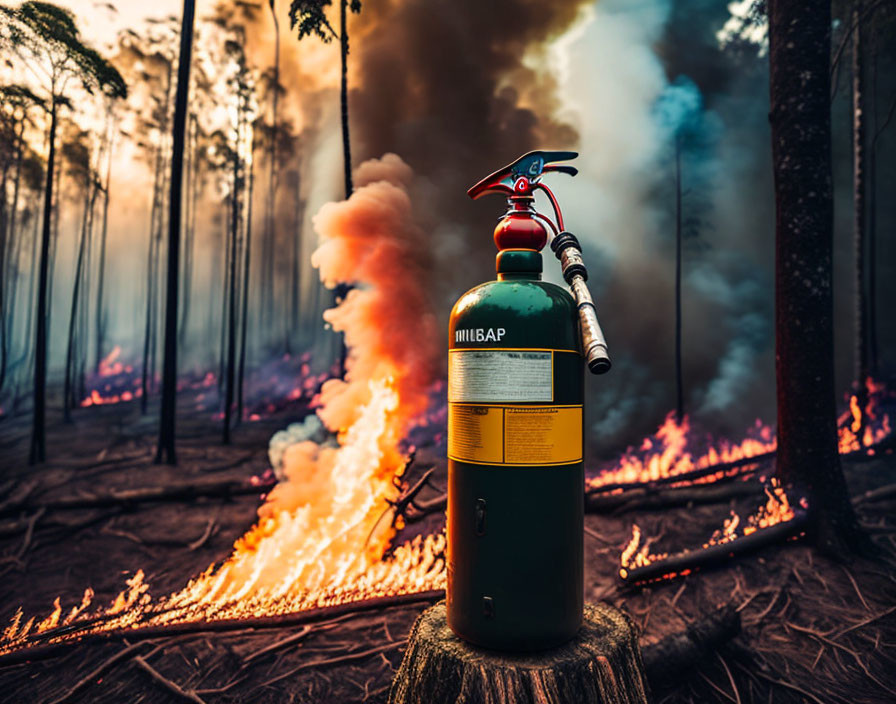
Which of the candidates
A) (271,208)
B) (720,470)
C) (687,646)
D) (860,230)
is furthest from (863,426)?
(271,208)

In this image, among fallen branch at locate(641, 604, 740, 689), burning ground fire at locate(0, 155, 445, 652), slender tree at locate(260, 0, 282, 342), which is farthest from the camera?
slender tree at locate(260, 0, 282, 342)

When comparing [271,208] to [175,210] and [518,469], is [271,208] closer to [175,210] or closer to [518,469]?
[175,210]

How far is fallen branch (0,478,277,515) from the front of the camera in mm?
6375

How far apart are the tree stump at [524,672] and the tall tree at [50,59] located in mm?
9272

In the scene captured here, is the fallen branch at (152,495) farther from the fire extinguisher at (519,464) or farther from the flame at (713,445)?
the fire extinguisher at (519,464)

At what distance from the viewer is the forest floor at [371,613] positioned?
136 inches

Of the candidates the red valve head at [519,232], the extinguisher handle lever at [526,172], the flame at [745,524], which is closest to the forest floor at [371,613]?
the flame at [745,524]

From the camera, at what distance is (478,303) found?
2.26 m

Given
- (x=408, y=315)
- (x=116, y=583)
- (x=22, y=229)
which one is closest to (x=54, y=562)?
(x=116, y=583)

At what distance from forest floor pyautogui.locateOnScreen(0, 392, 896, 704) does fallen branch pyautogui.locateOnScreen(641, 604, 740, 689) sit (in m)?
0.10

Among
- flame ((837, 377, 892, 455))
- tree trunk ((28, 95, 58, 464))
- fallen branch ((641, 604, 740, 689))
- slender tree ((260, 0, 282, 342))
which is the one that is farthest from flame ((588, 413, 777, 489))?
slender tree ((260, 0, 282, 342))

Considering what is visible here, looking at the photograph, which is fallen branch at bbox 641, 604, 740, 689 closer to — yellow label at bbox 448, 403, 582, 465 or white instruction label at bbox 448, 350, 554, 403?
yellow label at bbox 448, 403, 582, 465

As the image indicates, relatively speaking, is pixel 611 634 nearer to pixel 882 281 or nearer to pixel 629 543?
pixel 629 543

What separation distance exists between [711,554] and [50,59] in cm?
Result: 1151
